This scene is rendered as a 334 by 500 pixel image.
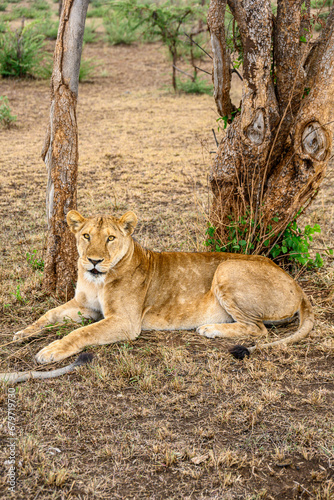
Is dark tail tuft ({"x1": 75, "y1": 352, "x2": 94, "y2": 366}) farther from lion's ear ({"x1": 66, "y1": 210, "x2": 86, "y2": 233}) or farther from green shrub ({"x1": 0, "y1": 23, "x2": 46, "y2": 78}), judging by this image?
green shrub ({"x1": 0, "y1": 23, "x2": 46, "y2": 78})

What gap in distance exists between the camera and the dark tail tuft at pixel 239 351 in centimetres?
376

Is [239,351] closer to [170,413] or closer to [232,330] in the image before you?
[232,330]

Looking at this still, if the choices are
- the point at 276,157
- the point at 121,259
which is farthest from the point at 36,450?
the point at 276,157

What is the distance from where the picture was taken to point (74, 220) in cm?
421

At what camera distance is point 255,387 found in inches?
139

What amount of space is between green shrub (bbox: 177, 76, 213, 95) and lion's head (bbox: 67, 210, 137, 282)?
12.2 metres

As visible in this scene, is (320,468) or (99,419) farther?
(99,419)

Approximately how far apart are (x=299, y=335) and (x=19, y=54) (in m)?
13.8

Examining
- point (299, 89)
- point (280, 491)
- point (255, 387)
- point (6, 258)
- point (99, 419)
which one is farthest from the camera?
point (6, 258)

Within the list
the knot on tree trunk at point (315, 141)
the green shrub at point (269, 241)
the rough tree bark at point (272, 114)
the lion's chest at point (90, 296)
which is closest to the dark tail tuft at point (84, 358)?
the lion's chest at point (90, 296)

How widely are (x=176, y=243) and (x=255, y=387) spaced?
2.88 m

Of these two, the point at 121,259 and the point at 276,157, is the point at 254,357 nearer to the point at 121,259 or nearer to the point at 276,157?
the point at 121,259

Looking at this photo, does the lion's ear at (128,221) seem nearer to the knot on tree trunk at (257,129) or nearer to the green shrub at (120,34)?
the knot on tree trunk at (257,129)

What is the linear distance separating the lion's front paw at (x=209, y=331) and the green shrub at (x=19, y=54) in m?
13.3
